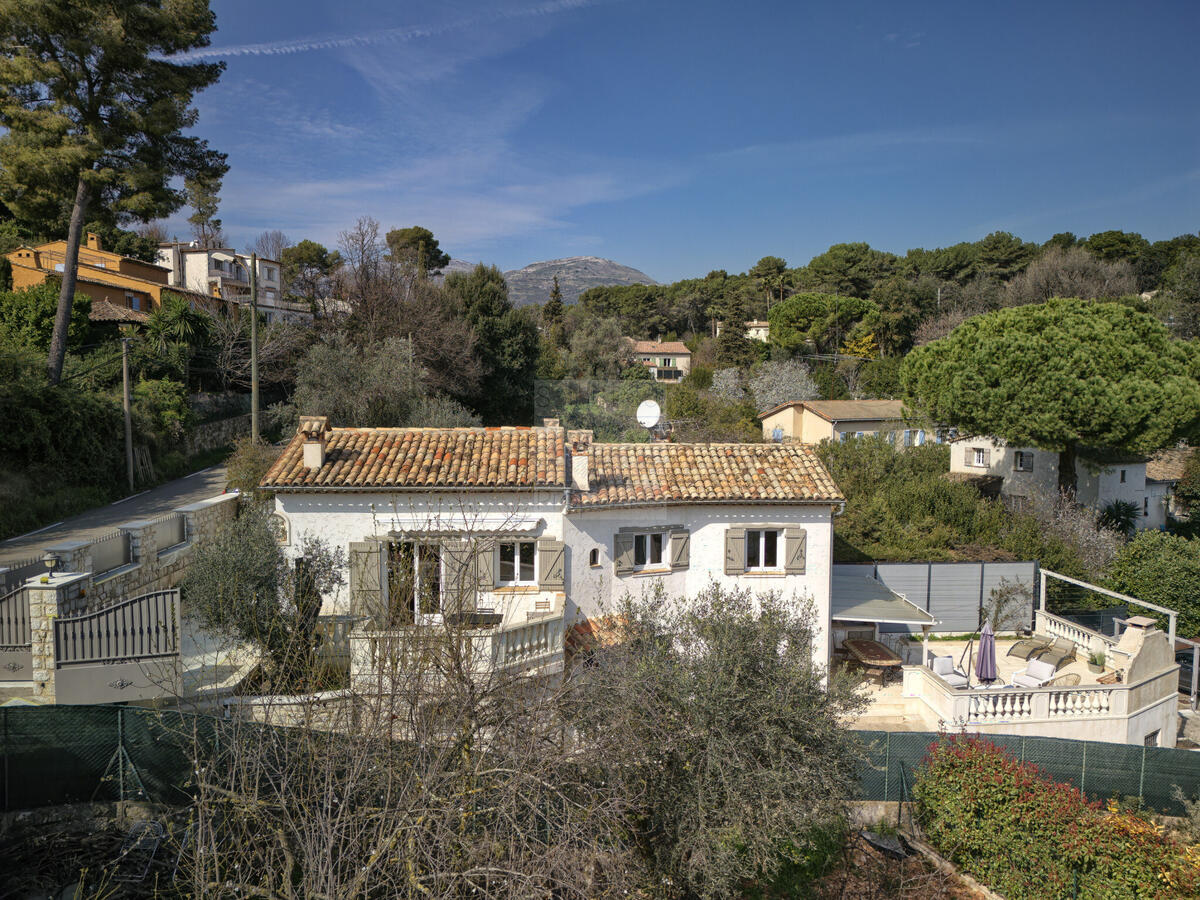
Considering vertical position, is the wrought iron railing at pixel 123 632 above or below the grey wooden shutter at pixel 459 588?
below

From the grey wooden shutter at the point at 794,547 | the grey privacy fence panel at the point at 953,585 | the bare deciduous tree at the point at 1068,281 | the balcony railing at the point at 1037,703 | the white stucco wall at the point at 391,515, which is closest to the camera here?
the white stucco wall at the point at 391,515

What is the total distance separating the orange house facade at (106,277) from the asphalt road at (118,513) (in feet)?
43.0

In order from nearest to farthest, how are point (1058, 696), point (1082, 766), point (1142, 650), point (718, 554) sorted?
point (1082, 766) → point (1058, 696) → point (1142, 650) → point (718, 554)

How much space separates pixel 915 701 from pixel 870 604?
3.00 m

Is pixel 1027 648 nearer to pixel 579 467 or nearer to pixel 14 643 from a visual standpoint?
A: pixel 579 467

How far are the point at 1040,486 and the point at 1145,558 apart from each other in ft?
34.4

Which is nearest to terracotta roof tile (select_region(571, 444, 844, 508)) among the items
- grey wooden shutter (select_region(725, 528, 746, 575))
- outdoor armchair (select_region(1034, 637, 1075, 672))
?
grey wooden shutter (select_region(725, 528, 746, 575))

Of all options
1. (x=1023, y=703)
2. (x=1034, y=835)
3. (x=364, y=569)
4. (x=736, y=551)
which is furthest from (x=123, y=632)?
(x=1023, y=703)

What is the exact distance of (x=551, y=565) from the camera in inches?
603

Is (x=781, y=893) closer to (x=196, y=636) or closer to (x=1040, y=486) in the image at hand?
(x=196, y=636)

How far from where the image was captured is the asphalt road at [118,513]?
1875cm

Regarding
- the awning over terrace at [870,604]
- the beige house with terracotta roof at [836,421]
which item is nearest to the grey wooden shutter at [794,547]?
the awning over terrace at [870,604]

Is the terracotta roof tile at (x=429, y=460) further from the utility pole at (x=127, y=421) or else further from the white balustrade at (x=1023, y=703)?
the utility pole at (x=127, y=421)

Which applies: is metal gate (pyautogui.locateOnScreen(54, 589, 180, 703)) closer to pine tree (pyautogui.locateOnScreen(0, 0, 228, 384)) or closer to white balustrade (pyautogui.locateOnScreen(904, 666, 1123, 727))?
white balustrade (pyautogui.locateOnScreen(904, 666, 1123, 727))
